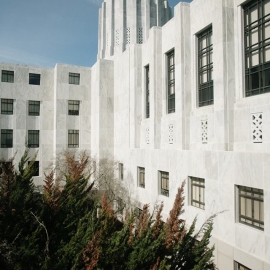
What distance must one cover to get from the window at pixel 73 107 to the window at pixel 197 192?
16.7m

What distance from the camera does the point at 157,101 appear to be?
18.9 meters

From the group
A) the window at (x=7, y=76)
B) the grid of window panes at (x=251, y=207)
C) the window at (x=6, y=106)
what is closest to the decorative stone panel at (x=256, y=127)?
the grid of window panes at (x=251, y=207)

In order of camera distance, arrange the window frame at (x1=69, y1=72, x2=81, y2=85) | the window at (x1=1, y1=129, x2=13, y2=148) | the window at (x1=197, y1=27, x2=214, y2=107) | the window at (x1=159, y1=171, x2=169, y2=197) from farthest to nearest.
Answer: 1. the window frame at (x1=69, y1=72, x2=81, y2=85)
2. the window at (x1=1, y1=129, x2=13, y2=148)
3. the window at (x1=159, y1=171, x2=169, y2=197)
4. the window at (x1=197, y1=27, x2=214, y2=107)

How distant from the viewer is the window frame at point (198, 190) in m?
14.3

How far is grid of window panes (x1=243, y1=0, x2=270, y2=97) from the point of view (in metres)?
11.7

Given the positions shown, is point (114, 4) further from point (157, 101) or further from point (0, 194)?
point (0, 194)

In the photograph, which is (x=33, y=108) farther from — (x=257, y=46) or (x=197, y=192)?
(x=257, y=46)

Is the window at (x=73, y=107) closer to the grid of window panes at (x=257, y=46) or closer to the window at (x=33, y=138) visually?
the window at (x=33, y=138)

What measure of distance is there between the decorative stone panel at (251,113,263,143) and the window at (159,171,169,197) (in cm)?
732

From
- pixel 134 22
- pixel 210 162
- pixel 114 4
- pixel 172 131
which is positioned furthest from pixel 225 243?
pixel 114 4

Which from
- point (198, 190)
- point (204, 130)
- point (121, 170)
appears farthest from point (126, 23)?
point (198, 190)

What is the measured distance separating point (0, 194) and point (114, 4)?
3963 centimetres

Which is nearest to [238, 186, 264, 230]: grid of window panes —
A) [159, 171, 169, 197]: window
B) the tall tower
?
[159, 171, 169, 197]: window

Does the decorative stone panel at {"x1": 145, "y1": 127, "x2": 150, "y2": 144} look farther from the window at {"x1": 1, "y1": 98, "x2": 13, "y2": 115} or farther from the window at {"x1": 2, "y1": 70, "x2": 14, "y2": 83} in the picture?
the window at {"x1": 2, "y1": 70, "x2": 14, "y2": 83}
